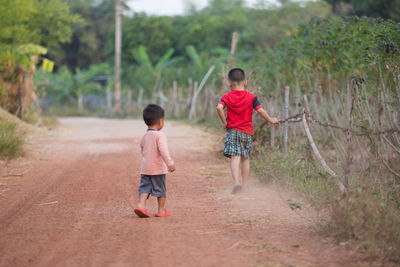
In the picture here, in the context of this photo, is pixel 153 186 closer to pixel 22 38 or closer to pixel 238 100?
pixel 238 100

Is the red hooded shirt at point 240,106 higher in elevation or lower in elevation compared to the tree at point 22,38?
lower

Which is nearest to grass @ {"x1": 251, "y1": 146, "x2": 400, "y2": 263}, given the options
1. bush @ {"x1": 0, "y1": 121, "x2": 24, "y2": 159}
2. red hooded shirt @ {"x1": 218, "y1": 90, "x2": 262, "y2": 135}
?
red hooded shirt @ {"x1": 218, "y1": 90, "x2": 262, "y2": 135}

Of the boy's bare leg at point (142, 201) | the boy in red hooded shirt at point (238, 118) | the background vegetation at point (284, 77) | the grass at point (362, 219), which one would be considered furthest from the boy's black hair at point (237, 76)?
the boy's bare leg at point (142, 201)

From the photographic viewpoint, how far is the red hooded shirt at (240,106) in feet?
19.6

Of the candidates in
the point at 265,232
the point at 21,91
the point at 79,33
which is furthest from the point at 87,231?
the point at 79,33

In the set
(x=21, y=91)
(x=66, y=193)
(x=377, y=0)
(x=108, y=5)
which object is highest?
(x=108, y=5)

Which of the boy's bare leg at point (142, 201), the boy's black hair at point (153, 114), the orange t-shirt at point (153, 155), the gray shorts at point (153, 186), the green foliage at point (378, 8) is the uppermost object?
the green foliage at point (378, 8)

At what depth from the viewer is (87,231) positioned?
4.42 m

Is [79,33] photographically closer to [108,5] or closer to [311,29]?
[108,5]

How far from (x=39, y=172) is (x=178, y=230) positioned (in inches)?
164

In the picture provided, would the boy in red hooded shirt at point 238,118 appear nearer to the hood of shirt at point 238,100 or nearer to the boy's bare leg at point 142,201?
the hood of shirt at point 238,100

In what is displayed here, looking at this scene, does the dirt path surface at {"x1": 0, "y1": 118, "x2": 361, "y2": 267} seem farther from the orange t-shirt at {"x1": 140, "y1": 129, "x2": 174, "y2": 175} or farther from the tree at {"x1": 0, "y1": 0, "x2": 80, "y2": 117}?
the tree at {"x1": 0, "y1": 0, "x2": 80, "y2": 117}

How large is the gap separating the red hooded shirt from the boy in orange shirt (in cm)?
116

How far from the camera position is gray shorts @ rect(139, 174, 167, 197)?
16.6 feet
